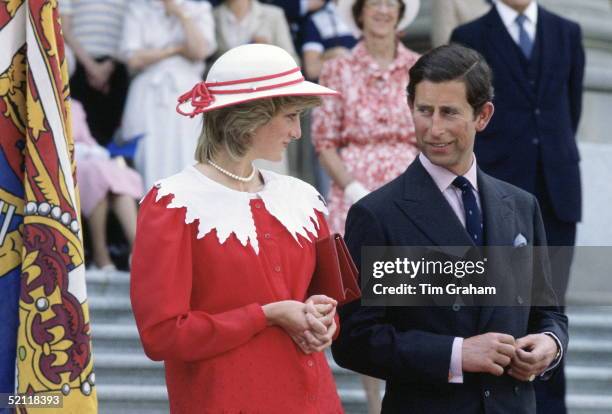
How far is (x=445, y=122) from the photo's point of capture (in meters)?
3.91

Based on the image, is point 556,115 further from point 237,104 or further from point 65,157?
point 65,157

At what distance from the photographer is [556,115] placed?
6.28 meters

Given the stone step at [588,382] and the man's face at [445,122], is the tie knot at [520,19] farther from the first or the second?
the man's face at [445,122]

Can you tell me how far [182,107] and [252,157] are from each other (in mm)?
233

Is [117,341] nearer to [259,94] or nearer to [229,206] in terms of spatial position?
[229,206]

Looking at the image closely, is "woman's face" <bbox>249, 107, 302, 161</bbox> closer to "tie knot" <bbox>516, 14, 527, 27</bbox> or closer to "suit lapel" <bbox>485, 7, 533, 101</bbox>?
"suit lapel" <bbox>485, 7, 533, 101</bbox>

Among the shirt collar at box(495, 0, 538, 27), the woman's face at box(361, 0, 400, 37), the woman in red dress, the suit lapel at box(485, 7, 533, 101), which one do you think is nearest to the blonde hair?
the woman in red dress

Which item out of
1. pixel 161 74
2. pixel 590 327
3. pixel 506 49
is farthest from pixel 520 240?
pixel 161 74

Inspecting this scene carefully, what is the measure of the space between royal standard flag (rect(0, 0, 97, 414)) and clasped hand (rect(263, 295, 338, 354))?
1.70 feet

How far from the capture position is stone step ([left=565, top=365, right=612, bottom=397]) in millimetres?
6898

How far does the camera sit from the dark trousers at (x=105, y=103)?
321 inches

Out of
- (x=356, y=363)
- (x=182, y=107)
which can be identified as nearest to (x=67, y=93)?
(x=182, y=107)

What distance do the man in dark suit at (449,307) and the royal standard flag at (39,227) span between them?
0.87 m

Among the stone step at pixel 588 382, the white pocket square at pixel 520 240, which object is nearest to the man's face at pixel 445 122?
the white pocket square at pixel 520 240
